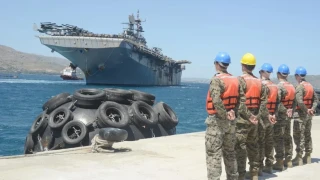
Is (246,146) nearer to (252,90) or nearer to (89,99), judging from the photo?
(252,90)

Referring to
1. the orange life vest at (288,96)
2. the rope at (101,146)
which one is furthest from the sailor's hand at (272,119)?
the rope at (101,146)

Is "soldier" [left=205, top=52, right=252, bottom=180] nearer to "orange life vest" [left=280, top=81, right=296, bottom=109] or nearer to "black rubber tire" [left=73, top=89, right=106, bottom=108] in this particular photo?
"orange life vest" [left=280, top=81, right=296, bottom=109]

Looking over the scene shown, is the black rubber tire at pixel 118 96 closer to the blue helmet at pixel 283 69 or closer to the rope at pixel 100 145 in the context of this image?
the rope at pixel 100 145

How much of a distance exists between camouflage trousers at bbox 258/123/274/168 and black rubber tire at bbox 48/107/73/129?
263 inches

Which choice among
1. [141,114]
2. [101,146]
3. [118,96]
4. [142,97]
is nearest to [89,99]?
[118,96]

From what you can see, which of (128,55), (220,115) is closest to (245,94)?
(220,115)

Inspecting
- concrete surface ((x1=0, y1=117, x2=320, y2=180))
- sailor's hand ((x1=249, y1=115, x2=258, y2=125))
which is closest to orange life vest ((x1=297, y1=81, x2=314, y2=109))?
concrete surface ((x1=0, y1=117, x2=320, y2=180))

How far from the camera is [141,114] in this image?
12562mm

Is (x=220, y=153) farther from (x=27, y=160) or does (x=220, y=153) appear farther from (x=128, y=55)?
(x=128, y=55)

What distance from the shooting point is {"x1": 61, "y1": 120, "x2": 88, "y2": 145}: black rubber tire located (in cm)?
1111

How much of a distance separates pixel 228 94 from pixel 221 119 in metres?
0.35

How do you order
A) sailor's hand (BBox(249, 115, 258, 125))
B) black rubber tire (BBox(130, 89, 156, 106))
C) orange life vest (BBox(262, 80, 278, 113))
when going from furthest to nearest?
black rubber tire (BBox(130, 89, 156, 106))
orange life vest (BBox(262, 80, 278, 113))
sailor's hand (BBox(249, 115, 258, 125))

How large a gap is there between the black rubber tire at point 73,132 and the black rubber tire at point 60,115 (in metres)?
0.23

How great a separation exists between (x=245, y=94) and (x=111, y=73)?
68253 millimetres
